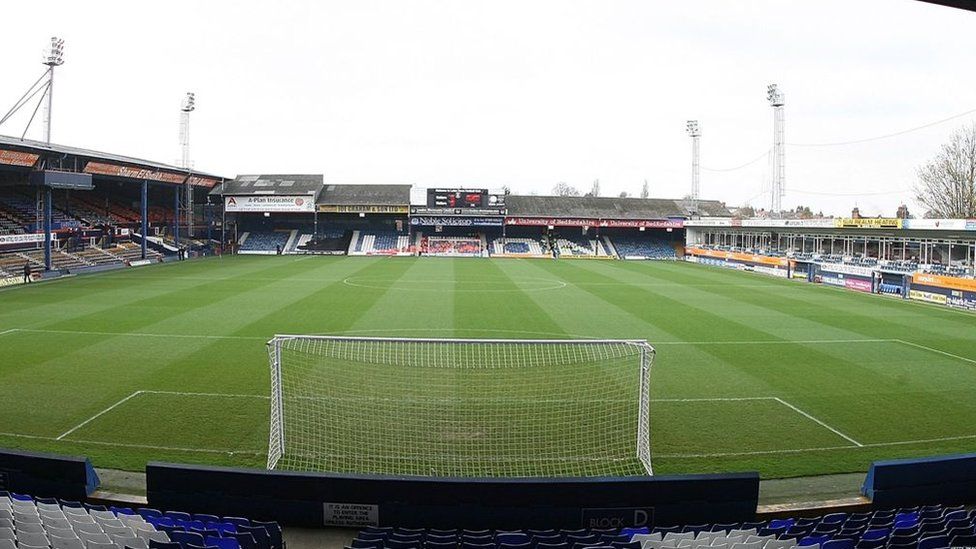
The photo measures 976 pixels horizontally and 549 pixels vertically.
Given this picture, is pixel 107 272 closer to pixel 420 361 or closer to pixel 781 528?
pixel 420 361

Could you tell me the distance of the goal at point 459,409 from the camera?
989cm

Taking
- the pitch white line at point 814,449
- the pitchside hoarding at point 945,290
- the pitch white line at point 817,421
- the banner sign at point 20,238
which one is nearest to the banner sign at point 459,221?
the banner sign at point 20,238

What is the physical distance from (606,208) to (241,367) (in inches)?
2140

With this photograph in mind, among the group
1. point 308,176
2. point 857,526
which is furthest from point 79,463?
point 308,176

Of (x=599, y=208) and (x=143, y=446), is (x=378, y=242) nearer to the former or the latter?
(x=599, y=208)

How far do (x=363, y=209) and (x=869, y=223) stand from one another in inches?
1603

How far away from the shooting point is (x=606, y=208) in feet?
216

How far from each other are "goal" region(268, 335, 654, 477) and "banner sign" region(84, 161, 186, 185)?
29.9 metres

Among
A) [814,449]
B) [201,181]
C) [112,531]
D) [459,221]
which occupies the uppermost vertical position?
[201,181]

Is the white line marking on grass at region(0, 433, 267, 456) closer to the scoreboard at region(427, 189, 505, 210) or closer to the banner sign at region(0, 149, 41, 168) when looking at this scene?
the banner sign at region(0, 149, 41, 168)

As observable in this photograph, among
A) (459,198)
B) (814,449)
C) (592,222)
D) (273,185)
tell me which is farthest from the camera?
(592,222)

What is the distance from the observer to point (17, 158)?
3281 centimetres

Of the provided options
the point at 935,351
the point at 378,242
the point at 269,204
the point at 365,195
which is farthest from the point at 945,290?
the point at 269,204

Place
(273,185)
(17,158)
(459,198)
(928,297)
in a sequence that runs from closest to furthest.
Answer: (928,297) < (17,158) < (459,198) < (273,185)
